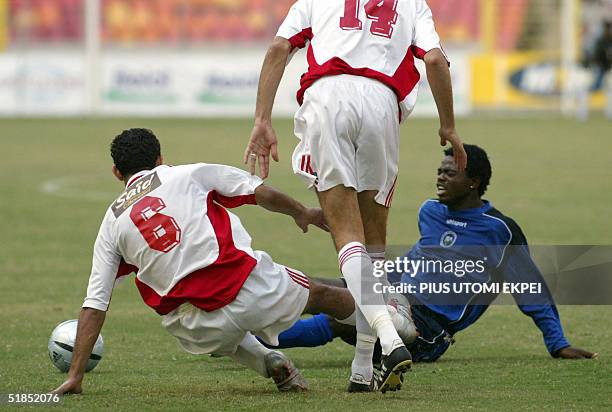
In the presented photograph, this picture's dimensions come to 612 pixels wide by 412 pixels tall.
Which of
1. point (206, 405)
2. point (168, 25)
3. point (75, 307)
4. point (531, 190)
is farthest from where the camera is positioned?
point (168, 25)

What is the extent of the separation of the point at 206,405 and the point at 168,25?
33.6 meters

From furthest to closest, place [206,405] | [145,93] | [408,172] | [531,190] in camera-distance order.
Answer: [145,93] → [408,172] → [531,190] → [206,405]

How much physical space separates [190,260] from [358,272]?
79 cm

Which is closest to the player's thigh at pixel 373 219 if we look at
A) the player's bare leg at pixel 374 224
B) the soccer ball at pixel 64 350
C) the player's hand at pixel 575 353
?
the player's bare leg at pixel 374 224

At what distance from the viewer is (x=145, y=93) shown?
3303 cm

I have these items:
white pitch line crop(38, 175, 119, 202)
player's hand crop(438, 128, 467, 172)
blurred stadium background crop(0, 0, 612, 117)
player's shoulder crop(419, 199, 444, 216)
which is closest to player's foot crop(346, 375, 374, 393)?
player's hand crop(438, 128, 467, 172)

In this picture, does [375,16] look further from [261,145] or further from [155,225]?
[155,225]

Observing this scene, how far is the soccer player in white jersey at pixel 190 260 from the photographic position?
5.91m

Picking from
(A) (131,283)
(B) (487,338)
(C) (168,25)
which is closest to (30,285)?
(A) (131,283)

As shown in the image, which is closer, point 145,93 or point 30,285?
point 30,285

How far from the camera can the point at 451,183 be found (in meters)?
7.32

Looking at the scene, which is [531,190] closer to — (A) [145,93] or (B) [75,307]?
(B) [75,307]

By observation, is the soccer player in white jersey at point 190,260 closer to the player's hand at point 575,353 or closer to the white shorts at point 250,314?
the white shorts at point 250,314

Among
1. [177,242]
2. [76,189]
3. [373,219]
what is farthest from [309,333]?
[76,189]
